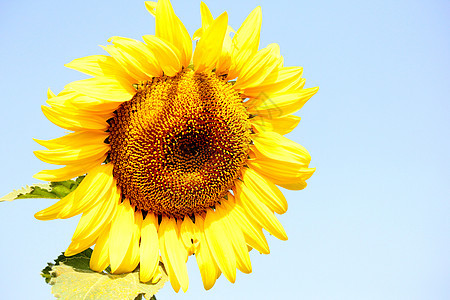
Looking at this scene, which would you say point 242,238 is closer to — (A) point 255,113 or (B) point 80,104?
(A) point 255,113

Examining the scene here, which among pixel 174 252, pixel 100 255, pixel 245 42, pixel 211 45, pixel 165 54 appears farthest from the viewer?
pixel 174 252

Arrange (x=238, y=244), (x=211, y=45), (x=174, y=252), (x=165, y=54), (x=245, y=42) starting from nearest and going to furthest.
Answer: (x=165, y=54) < (x=211, y=45) < (x=245, y=42) < (x=174, y=252) < (x=238, y=244)

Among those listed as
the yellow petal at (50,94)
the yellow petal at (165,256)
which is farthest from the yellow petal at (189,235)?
the yellow petal at (50,94)

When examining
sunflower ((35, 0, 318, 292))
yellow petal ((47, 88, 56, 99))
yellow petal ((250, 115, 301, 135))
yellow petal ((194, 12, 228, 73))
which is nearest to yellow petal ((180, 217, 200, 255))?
sunflower ((35, 0, 318, 292))

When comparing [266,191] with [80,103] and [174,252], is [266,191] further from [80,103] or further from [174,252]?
[80,103]

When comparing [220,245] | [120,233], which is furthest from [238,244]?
[120,233]
